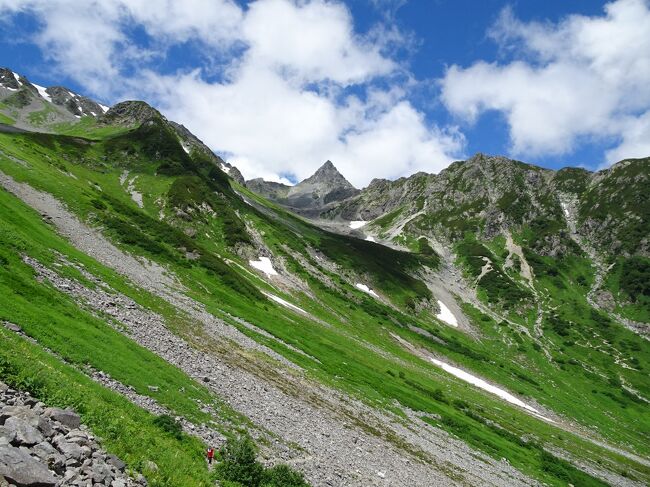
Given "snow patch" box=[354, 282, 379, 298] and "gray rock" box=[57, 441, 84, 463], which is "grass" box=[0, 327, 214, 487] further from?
"snow patch" box=[354, 282, 379, 298]

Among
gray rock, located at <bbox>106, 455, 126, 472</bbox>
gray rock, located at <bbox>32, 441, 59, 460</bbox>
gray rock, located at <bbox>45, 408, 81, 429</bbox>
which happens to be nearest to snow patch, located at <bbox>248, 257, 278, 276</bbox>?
gray rock, located at <bbox>45, 408, 81, 429</bbox>

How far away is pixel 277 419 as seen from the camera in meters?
30.7

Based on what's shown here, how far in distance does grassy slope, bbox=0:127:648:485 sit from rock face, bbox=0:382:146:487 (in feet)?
123

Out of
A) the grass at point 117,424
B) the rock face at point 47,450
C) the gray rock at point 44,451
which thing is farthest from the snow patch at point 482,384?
the gray rock at point 44,451

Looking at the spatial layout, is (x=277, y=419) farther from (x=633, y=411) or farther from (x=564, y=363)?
(x=564, y=363)

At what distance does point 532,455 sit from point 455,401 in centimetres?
1612

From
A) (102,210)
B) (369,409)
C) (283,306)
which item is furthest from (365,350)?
(102,210)

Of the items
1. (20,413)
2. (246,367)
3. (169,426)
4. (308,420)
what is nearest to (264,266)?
(246,367)

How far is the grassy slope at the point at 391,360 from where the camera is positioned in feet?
188

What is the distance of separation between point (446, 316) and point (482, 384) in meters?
65.4

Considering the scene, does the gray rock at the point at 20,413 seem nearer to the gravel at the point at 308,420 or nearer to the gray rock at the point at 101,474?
the gray rock at the point at 101,474

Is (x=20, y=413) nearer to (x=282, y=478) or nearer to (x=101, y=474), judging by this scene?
(x=101, y=474)

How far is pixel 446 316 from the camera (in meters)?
170

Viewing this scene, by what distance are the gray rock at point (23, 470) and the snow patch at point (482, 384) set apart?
105 meters
